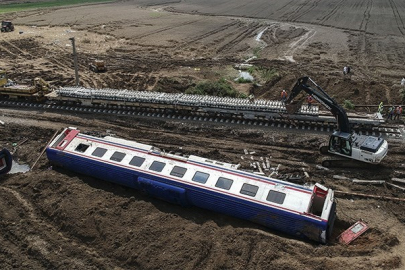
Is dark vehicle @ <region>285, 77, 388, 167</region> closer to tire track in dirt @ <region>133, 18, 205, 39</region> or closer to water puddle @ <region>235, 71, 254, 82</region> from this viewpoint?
water puddle @ <region>235, 71, 254, 82</region>

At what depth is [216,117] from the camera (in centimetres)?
2567

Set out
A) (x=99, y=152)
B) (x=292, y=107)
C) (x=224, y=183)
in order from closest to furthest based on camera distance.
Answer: (x=224, y=183)
(x=99, y=152)
(x=292, y=107)

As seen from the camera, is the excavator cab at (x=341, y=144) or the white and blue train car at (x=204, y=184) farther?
the excavator cab at (x=341, y=144)

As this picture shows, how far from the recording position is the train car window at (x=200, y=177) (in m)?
16.0

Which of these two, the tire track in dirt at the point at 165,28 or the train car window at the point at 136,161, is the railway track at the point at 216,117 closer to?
the train car window at the point at 136,161

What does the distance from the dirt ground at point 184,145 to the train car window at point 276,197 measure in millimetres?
1345

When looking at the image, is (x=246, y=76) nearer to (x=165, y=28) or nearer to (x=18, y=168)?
(x=18, y=168)

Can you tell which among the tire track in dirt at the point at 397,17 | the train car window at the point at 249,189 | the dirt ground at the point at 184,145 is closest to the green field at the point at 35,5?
the dirt ground at the point at 184,145

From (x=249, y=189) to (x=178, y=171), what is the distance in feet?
10.9

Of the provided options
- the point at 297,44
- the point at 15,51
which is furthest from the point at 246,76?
the point at 15,51

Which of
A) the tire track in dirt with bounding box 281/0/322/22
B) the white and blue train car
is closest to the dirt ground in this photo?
the white and blue train car

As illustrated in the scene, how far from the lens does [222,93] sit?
30000 millimetres

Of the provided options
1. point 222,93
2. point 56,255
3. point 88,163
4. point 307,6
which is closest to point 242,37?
point 222,93

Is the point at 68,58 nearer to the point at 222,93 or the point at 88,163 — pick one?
the point at 222,93
